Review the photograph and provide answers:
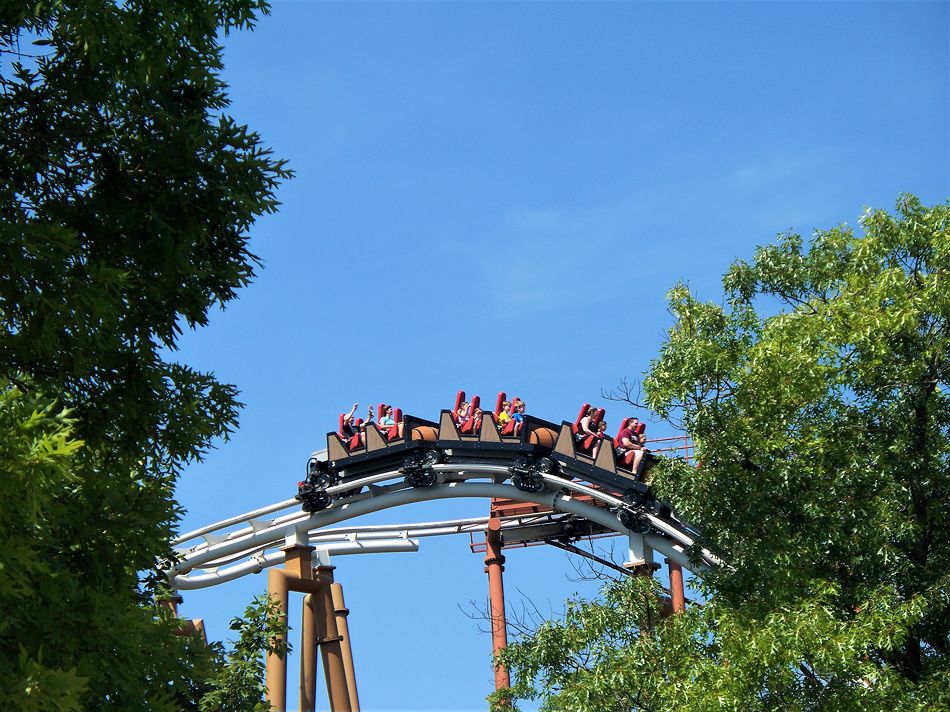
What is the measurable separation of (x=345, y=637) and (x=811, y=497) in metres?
11.9

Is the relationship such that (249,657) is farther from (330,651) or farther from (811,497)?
(330,651)

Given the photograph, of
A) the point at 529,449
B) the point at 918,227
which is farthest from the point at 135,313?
the point at 529,449

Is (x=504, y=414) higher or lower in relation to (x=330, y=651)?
higher

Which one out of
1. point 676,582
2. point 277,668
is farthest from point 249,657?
point 676,582

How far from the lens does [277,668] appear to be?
18875 millimetres

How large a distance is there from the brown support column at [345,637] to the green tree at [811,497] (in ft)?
31.4

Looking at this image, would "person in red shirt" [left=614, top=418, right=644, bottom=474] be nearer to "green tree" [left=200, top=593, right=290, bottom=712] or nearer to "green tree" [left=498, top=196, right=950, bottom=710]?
"green tree" [left=498, top=196, right=950, bottom=710]

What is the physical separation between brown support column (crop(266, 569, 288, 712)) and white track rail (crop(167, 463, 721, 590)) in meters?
1.51

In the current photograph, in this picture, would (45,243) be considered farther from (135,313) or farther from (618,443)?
(618,443)

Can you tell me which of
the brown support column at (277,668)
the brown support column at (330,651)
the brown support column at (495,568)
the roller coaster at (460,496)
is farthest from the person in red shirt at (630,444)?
the brown support column at (277,668)

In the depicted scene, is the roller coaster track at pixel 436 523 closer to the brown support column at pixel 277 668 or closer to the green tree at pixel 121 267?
the brown support column at pixel 277 668

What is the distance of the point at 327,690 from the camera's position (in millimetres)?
19641

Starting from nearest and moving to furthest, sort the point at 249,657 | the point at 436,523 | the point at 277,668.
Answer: the point at 249,657 → the point at 277,668 → the point at 436,523

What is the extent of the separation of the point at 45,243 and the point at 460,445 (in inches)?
566
